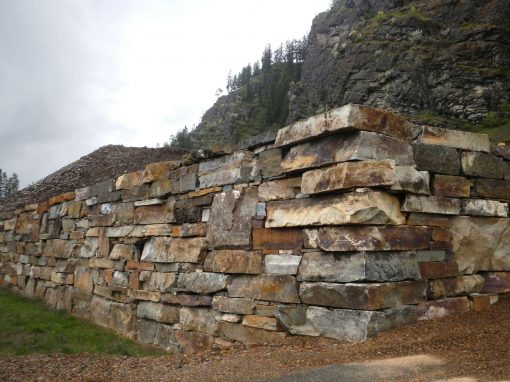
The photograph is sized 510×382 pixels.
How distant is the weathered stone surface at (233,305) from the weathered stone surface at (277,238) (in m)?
0.61

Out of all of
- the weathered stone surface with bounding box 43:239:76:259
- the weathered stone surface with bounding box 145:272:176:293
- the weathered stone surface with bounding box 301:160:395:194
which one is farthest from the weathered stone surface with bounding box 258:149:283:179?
the weathered stone surface with bounding box 43:239:76:259

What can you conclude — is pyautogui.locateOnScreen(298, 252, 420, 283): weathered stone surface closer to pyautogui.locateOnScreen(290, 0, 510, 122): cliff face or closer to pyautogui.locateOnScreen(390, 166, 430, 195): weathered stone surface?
pyautogui.locateOnScreen(390, 166, 430, 195): weathered stone surface

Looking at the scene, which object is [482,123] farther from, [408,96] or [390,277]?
[390,277]

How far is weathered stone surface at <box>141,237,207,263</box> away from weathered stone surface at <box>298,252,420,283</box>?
1765 mm

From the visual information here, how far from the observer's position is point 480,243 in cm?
476

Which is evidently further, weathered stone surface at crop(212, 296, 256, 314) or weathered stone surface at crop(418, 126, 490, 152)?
weathered stone surface at crop(212, 296, 256, 314)

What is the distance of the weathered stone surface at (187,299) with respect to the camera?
5380 mm

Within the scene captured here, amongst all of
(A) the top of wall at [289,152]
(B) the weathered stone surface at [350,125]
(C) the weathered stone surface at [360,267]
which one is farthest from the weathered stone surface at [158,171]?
(C) the weathered stone surface at [360,267]

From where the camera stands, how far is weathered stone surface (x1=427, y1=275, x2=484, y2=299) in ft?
14.1

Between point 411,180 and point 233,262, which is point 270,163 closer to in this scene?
point 233,262

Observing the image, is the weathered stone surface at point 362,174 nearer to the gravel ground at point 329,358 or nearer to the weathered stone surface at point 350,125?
the weathered stone surface at point 350,125

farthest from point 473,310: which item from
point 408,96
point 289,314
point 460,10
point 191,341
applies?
point 460,10

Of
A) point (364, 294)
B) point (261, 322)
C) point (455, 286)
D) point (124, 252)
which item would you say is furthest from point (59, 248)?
point (455, 286)

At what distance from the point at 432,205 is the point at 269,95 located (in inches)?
1876
